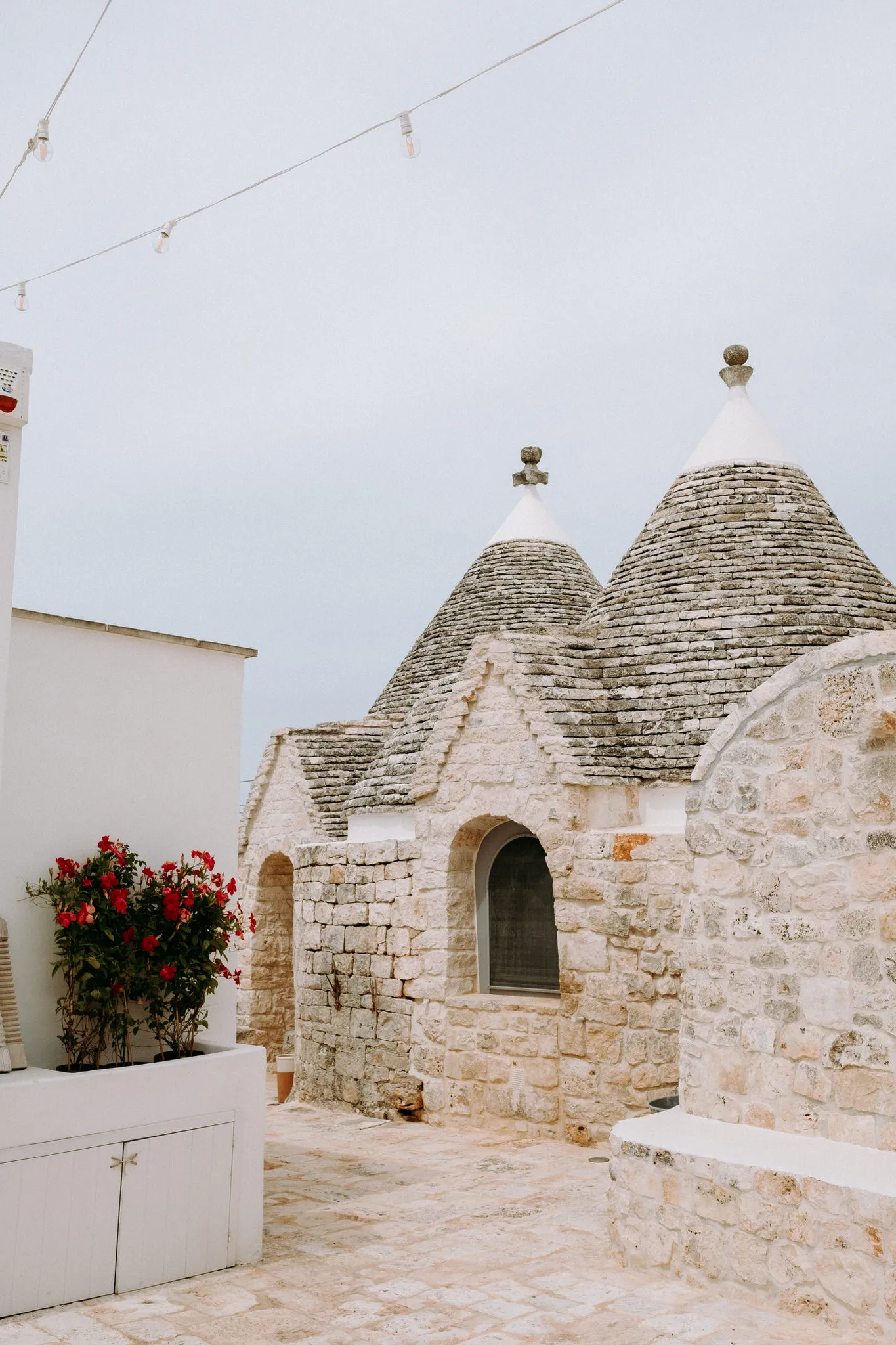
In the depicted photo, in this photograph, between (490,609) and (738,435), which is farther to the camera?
(490,609)

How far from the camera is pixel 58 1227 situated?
471 cm

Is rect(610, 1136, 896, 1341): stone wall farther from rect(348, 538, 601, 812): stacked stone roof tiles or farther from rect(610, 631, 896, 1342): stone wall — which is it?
rect(348, 538, 601, 812): stacked stone roof tiles

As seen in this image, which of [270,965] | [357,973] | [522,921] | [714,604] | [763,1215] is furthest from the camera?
[270,965]

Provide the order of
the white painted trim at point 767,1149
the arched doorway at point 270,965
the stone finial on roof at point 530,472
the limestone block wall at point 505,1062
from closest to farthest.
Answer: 1. the white painted trim at point 767,1149
2. the limestone block wall at point 505,1062
3. the arched doorway at point 270,965
4. the stone finial on roof at point 530,472

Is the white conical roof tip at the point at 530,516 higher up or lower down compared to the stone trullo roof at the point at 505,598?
higher up

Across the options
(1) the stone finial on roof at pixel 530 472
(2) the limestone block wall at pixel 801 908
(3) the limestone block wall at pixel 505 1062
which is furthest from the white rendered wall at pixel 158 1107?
(1) the stone finial on roof at pixel 530 472

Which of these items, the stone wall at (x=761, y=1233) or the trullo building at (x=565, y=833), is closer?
the stone wall at (x=761, y=1233)

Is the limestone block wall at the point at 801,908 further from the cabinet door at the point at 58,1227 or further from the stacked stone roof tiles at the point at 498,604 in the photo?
the stacked stone roof tiles at the point at 498,604

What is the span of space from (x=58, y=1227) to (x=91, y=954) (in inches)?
45.0

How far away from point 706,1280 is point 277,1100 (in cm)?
681

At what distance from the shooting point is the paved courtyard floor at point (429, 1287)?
441cm

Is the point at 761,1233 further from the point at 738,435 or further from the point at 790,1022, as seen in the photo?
the point at 738,435

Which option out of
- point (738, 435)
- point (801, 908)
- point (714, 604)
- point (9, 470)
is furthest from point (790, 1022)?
point (738, 435)

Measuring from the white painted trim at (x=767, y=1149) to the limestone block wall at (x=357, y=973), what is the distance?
4218mm
